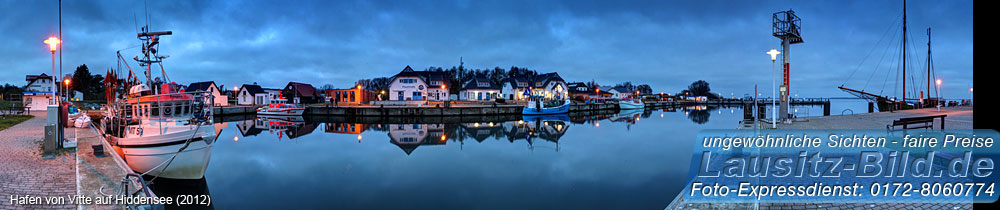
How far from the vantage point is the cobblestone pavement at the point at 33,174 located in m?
6.78

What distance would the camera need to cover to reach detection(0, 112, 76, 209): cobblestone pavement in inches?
267

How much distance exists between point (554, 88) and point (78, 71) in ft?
261

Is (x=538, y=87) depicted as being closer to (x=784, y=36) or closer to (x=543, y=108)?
(x=543, y=108)

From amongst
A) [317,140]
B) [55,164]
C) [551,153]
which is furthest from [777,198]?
[317,140]

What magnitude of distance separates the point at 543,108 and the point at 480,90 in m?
20.9

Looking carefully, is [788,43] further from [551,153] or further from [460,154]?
[460,154]

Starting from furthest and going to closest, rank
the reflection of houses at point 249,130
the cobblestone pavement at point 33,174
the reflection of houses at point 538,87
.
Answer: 1. the reflection of houses at point 538,87
2. the reflection of houses at point 249,130
3. the cobblestone pavement at point 33,174

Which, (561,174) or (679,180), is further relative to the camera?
(561,174)

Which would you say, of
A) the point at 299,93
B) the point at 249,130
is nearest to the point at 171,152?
the point at 249,130

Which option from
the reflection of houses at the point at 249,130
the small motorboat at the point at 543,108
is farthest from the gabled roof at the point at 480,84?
the reflection of houses at the point at 249,130

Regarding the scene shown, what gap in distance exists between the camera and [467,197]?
1032cm

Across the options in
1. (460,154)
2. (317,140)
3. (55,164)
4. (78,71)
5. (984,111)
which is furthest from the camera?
(78,71)

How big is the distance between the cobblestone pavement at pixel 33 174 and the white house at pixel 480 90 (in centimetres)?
5252

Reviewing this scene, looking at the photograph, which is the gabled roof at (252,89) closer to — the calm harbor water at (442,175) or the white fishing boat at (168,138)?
the calm harbor water at (442,175)
